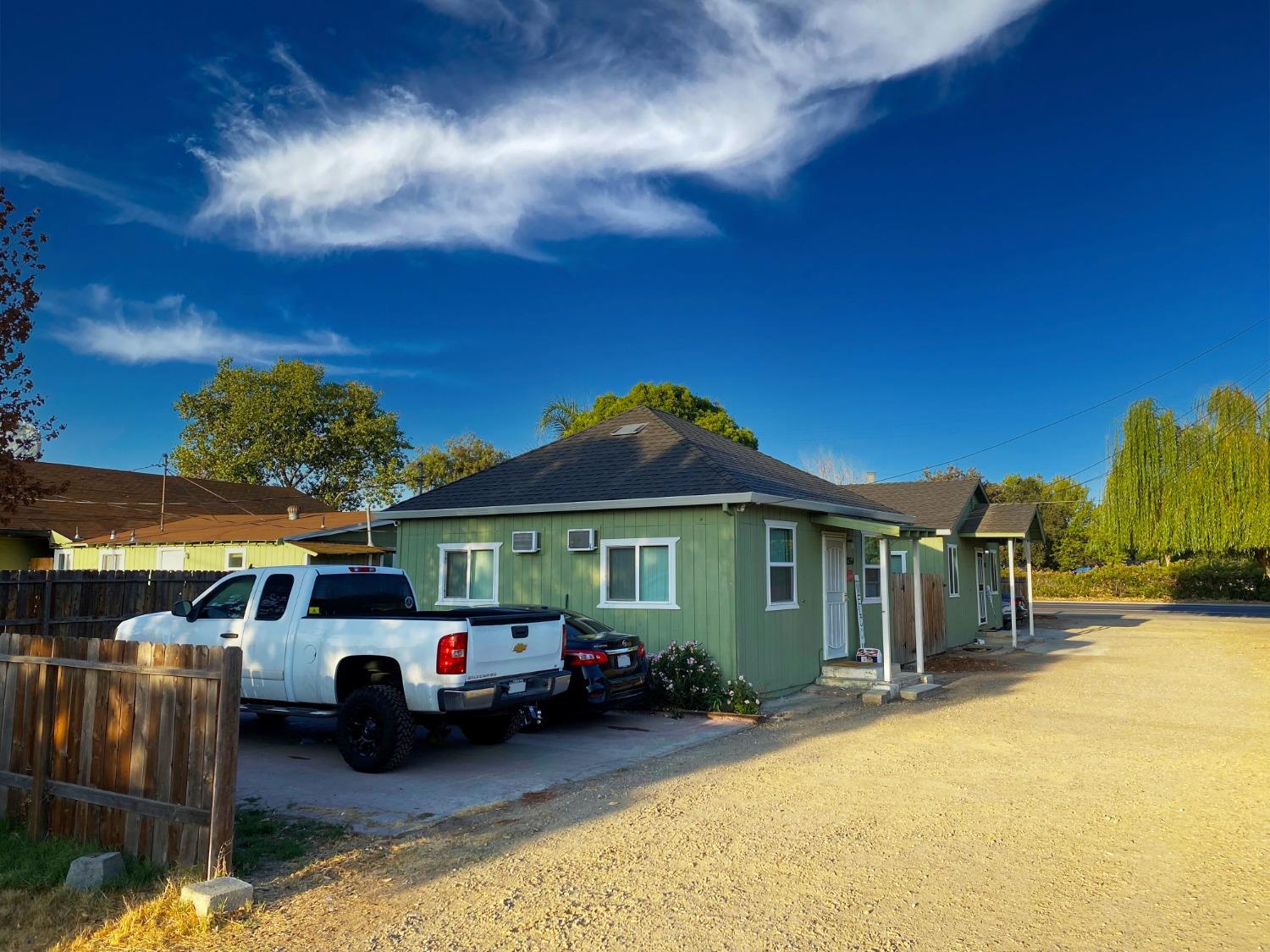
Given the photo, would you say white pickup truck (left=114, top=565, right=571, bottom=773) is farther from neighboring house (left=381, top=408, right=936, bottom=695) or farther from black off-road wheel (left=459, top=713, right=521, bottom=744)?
neighboring house (left=381, top=408, right=936, bottom=695)

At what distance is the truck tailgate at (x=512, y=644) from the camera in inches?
321

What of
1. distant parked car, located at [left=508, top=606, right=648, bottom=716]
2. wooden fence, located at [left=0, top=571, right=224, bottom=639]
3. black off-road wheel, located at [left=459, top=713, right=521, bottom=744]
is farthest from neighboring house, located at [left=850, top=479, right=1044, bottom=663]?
wooden fence, located at [left=0, top=571, right=224, bottom=639]

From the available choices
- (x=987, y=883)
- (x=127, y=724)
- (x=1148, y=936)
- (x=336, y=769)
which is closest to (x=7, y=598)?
(x=336, y=769)

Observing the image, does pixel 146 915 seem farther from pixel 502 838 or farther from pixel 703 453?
pixel 703 453

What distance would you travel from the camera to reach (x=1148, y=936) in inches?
177

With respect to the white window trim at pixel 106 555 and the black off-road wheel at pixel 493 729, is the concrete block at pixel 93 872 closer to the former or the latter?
the black off-road wheel at pixel 493 729

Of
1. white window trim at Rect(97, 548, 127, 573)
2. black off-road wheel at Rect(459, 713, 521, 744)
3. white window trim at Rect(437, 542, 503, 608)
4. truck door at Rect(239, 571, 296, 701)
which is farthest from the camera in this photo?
white window trim at Rect(97, 548, 127, 573)

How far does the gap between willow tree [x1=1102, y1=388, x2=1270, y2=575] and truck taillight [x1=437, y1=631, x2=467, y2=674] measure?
3129 cm

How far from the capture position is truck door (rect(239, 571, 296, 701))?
8.91m

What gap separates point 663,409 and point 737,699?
A: 81.4 ft

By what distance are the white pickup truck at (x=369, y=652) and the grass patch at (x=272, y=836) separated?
1.44 m

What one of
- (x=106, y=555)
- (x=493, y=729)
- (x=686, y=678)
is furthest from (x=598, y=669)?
(x=106, y=555)

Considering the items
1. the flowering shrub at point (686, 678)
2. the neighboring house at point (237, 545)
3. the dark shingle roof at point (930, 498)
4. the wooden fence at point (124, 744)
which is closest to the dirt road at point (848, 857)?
the wooden fence at point (124, 744)

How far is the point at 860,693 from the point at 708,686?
282cm
